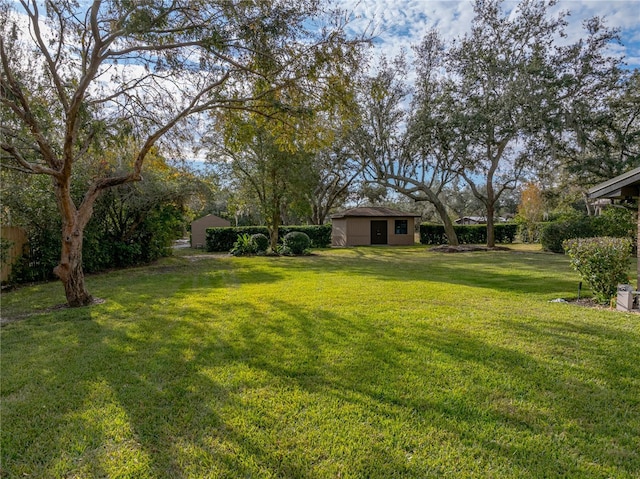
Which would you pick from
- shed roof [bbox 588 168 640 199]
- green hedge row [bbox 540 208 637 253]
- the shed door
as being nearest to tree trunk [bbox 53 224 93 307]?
shed roof [bbox 588 168 640 199]

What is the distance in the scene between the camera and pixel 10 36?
6.41 m

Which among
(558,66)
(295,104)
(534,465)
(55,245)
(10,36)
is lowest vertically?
→ (534,465)

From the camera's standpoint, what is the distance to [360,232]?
25.2 meters

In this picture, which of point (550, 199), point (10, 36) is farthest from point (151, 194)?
point (550, 199)

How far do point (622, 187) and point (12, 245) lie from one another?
41.6 ft

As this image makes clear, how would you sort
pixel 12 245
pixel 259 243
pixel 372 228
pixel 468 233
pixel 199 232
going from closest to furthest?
pixel 12 245 < pixel 259 243 < pixel 199 232 < pixel 372 228 < pixel 468 233

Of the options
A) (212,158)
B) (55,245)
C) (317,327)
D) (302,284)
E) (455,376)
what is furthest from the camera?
(212,158)

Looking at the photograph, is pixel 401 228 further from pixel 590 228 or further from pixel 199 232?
pixel 199 232

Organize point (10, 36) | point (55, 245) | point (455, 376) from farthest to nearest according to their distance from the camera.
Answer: point (55, 245) → point (10, 36) → point (455, 376)

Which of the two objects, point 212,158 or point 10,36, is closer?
point 10,36

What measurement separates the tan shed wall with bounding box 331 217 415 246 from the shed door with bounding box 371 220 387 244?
0.72 ft

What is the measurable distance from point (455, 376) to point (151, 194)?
11.6m

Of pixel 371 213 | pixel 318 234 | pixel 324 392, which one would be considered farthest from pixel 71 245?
pixel 371 213

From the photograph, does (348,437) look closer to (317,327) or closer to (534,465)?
(534,465)
